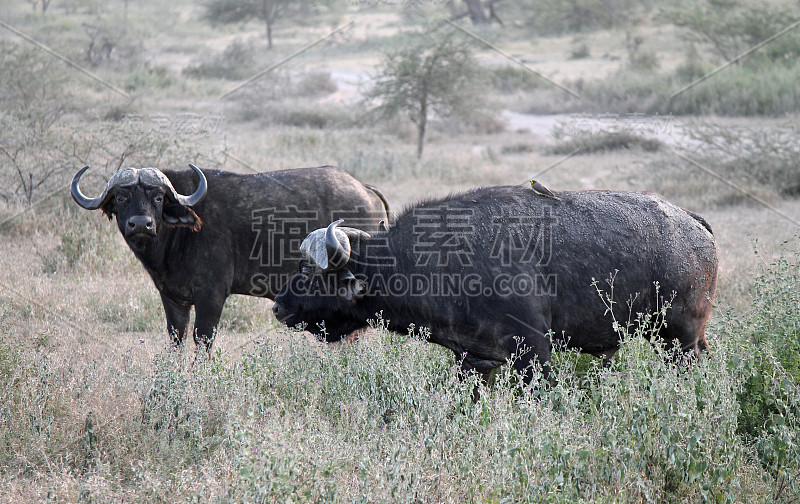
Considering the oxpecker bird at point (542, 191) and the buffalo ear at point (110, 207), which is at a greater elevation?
the oxpecker bird at point (542, 191)

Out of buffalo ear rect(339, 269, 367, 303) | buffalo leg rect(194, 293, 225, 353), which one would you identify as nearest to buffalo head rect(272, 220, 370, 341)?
buffalo ear rect(339, 269, 367, 303)

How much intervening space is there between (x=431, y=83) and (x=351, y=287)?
13.1 metres

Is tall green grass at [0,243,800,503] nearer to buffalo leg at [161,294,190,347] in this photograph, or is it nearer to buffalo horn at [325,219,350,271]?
buffalo horn at [325,219,350,271]

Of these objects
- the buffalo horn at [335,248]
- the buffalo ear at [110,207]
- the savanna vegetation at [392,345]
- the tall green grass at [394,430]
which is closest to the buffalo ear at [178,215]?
the buffalo ear at [110,207]

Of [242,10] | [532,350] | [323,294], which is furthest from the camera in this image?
[242,10]

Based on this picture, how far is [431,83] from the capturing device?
57.4 ft

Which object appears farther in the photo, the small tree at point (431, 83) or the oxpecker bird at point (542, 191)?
the small tree at point (431, 83)

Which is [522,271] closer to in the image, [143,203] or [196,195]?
[196,195]

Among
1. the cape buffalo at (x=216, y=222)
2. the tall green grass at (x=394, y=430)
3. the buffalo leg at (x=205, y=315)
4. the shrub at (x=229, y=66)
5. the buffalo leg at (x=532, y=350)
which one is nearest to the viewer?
the tall green grass at (x=394, y=430)

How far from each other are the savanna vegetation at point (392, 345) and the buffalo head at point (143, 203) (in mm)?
964

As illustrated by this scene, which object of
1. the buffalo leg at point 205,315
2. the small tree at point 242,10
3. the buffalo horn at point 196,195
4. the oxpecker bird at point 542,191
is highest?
the oxpecker bird at point 542,191

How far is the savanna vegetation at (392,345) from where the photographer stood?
3764mm

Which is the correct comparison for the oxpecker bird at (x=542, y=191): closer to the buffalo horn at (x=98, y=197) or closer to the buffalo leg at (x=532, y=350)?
the buffalo leg at (x=532, y=350)

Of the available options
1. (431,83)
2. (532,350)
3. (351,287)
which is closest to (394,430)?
(532,350)
